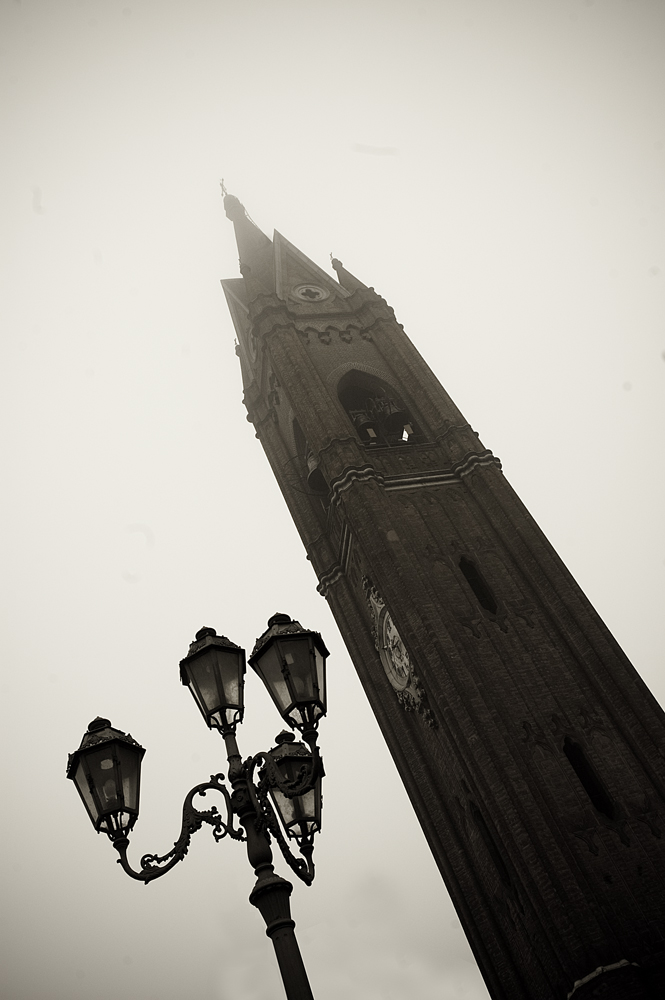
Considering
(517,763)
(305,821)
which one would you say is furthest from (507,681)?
(305,821)

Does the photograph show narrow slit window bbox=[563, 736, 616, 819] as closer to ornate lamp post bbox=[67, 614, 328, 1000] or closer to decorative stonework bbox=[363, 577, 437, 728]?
decorative stonework bbox=[363, 577, 437, 728]

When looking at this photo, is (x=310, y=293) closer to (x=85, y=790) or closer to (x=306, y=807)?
(x=306, y=807)

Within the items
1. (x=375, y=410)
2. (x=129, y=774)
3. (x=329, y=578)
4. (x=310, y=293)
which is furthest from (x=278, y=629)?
(x=310, y=293)

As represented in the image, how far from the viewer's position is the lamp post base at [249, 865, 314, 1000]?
5328 mm

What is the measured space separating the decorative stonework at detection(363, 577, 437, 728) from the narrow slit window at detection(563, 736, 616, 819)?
9.87 feet

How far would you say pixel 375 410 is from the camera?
78.7 feet

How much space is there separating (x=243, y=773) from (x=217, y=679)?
0.75m

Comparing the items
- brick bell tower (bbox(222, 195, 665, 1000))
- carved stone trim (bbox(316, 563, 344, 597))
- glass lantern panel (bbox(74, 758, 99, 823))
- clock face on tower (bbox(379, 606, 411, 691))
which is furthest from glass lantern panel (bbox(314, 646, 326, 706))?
carved stone trim (bbox(316, 563, 344, 597))

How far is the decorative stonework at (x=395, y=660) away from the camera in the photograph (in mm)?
18297

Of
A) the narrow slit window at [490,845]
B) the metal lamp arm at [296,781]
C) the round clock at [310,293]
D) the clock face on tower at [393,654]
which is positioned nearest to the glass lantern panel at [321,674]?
the metal lamp arm at [296,781]

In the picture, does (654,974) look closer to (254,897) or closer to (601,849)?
(601,849)

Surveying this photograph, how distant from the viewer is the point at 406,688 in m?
19.1

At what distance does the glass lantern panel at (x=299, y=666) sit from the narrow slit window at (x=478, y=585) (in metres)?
12.4

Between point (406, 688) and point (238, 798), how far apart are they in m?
13.3
